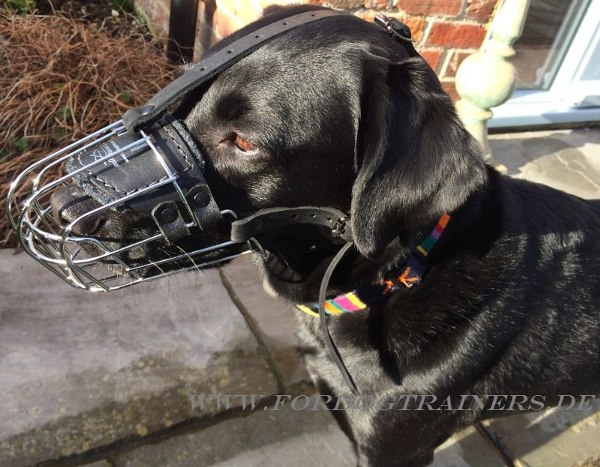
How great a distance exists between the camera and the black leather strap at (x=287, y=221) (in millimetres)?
1336

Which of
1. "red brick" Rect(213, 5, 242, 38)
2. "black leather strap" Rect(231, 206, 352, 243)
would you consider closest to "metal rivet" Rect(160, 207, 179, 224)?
"black leather strap" Rect(231, 206, 352, 243)

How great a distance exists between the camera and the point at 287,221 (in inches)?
55.2

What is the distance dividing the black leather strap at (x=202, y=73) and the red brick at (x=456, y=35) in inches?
74.7

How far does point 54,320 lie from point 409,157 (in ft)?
5.58

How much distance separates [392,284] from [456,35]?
85.4 inches

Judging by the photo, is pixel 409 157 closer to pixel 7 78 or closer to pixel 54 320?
pixel 54 320

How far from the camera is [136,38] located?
3807mm

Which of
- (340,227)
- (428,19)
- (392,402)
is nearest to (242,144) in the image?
(340,227)

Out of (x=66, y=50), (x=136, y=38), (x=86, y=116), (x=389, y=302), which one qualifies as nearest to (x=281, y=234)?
(x=389, y=302)

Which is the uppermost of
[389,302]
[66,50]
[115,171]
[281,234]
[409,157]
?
[409,157]

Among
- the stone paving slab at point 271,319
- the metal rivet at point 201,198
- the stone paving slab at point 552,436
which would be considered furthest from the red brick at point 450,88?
the metal rivet at point 201,198

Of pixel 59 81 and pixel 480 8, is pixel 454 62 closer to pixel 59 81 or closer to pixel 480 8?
pixel 480 8

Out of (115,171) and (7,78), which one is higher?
(115,171)

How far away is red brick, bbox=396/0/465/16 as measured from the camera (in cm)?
286
